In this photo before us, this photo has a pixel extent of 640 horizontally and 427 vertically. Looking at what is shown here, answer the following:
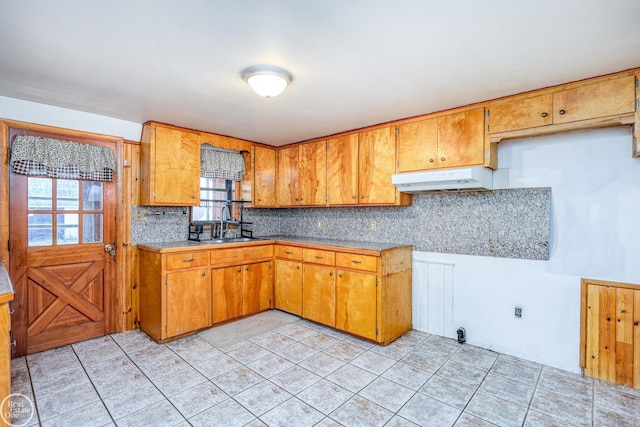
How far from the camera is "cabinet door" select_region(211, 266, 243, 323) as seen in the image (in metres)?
3.51

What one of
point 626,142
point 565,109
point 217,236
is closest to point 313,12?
point 565,109

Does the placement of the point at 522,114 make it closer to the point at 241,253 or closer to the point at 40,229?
the point at 241,253

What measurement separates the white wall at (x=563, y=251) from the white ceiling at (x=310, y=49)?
0.59 meters

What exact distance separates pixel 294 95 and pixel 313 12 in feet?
3.63

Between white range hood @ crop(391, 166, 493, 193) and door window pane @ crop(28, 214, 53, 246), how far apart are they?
330 cm

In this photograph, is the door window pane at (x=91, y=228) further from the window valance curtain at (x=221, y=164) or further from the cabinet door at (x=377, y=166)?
the cabinet door at (x=377, y=166)

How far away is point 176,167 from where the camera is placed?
11.5 ft

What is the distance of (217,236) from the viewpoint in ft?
13.6

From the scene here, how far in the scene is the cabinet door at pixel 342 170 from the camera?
364 centimetres

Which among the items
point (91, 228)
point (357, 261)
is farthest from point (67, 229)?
point (357, 261)

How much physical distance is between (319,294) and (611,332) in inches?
98.8

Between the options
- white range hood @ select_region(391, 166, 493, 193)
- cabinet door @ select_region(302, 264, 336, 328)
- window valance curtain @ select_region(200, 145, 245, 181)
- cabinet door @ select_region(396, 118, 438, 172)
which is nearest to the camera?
white range hood @ select_region(391, 166, 493, 193)

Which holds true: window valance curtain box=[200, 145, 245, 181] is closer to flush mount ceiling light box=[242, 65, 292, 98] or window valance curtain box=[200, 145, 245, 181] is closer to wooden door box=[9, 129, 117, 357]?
wooden door box=[9, 129, 117, 357]

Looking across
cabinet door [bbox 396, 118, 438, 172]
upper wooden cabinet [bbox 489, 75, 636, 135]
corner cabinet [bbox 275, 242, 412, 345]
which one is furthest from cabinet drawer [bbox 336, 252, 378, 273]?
upper wooden cabinet [bbox 489, 75, 636, 135]
